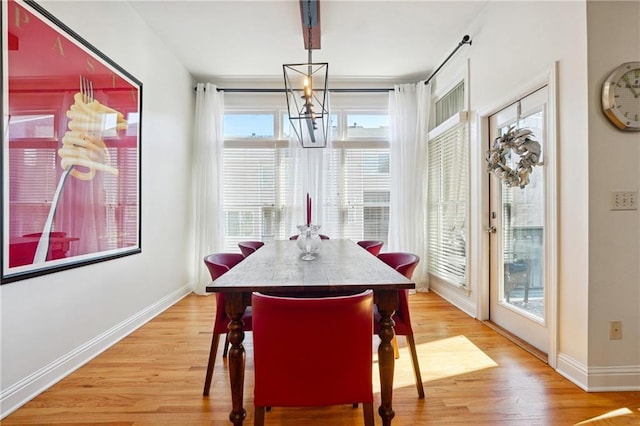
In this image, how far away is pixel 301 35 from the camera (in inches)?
140

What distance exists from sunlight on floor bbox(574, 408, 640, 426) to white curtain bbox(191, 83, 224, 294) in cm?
405

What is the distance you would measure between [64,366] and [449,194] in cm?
396

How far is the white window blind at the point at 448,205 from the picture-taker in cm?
364

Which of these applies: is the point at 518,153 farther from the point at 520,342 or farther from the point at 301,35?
the point at 301,35

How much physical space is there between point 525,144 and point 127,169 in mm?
3366

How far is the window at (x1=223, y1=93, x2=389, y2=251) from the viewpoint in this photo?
4719 mm

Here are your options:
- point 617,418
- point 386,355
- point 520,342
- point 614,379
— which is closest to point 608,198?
point 614,379

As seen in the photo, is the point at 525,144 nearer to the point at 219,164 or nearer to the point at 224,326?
the point at 224,326

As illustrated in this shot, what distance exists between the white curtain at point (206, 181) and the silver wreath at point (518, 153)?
11.2ft

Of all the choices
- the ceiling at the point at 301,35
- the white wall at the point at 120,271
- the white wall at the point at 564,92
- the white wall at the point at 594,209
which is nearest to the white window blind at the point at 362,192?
the ceiling at the point at 301,35

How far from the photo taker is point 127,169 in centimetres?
295

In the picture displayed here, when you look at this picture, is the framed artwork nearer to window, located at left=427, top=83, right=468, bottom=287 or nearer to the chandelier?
the chandelier

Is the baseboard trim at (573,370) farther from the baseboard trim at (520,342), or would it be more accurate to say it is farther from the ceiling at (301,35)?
the ceiling at (301,35)

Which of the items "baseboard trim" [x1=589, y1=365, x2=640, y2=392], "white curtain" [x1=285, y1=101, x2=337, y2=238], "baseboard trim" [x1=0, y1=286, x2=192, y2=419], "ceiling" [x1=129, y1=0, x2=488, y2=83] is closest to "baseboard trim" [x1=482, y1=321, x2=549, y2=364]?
"baseboard trim" [x1=589, y1=365, x2=640, y2=392]
